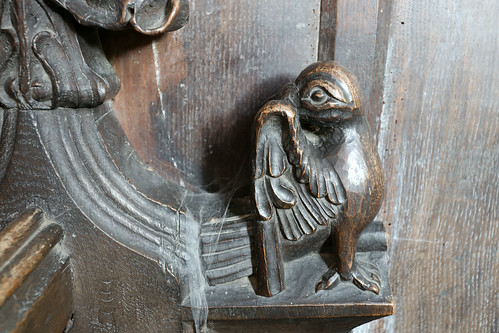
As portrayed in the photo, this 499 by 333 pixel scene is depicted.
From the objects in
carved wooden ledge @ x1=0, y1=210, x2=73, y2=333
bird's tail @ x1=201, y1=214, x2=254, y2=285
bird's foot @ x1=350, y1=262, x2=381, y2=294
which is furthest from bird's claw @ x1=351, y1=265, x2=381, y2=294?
carved wooden ledge @ x1=0, y1=210, x2=73, y2=333

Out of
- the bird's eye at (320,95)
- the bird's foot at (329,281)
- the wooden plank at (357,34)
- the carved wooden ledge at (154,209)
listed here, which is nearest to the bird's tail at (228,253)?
the carved wooden ledge at (154,209)

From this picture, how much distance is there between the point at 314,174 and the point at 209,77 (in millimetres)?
267

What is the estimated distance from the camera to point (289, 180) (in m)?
0.69

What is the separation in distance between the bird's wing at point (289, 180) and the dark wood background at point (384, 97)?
0.56 feet

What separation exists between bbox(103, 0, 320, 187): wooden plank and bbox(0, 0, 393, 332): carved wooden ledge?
0.09m

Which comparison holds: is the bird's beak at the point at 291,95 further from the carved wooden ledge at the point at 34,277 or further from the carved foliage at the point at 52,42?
the carved wooden ledge at the point at 34,277

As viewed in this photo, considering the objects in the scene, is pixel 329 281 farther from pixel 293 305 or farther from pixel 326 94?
pixel 326 94

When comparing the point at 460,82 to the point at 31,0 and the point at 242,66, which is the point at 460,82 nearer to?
the point at 242,66

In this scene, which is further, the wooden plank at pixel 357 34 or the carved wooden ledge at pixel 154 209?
the wooden plank at pixel 357 34

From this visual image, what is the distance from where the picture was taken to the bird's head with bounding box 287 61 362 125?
2.16 feet

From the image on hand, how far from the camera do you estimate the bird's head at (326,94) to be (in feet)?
2.16

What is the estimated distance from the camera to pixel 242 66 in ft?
2.70

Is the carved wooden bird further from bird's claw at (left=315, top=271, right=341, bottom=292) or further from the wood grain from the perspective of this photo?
the wood grain

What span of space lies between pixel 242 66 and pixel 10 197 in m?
0.41
